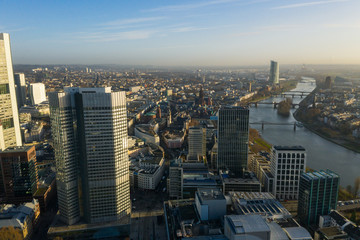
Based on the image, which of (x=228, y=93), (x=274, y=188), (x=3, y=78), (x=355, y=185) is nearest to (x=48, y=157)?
(x=3, y=78)

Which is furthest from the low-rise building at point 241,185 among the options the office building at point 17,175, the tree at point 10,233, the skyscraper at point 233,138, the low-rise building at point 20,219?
the office building at point 17,175

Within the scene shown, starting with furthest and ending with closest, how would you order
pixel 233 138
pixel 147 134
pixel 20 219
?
1. pixel 147 134
2. pixel 233 138
3. pixel 20 219

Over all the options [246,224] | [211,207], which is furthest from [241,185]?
[246,224]

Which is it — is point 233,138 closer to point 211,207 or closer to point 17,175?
point 211,207

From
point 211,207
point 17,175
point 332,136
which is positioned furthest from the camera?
point 332,136

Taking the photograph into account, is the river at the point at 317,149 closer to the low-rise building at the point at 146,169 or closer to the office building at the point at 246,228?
the office building at the point at 246,228

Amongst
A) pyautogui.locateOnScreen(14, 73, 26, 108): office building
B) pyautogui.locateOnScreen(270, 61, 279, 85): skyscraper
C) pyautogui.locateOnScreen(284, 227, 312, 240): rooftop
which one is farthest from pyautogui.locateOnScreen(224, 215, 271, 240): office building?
pyautogui.locateOnScreen(270, 61, 279, 85): skyscraper

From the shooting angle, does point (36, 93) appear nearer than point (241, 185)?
No

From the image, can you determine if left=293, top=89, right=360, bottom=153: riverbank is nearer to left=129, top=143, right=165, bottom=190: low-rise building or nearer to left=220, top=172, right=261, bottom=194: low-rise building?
left=220, top=172, right=261, bottom=194: low-rise building
